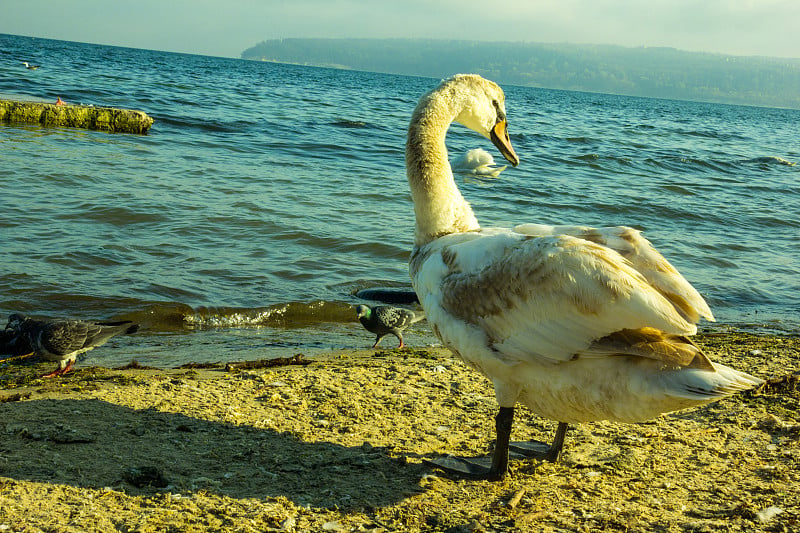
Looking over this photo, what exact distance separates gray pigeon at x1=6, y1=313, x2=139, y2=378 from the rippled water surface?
1.02 ft

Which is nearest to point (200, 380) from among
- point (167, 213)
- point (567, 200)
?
point (167, 213)

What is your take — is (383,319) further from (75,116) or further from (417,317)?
(75,116)

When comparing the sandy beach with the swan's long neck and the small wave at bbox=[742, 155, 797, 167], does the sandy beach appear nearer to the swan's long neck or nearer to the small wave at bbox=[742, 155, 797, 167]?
the swan's long neck

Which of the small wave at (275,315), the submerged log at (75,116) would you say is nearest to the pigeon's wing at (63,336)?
the small wave at (275,315)

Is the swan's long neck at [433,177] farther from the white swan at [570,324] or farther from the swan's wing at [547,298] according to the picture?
the swan's wing at [547,298]

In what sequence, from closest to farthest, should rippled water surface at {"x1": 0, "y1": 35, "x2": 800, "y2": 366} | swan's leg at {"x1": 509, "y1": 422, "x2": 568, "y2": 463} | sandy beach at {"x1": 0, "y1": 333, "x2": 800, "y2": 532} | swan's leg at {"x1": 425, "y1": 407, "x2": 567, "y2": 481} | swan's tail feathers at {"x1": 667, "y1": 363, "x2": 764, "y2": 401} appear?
swan's tail feathers at {"x1": 667, "y1": 363, "x2": 764, "y2": 401} → sandy beach at {"x1": 0, "y1": 333, "x2": 800, "y2": 532} → swan's leg at {"x1": 425, "y1": 407, "x2": 567, "y2": 481} → swan's leg at {"x1": 509, "y1": 422, "x2": 568, "y2": 463} → rippled water surface at {"x1": 0, "y1": 35, "x2": 800, "y2": 366}

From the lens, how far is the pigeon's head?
6355 mm

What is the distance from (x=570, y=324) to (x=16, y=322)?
529 centimetres

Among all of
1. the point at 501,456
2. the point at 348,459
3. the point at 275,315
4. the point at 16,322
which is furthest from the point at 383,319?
the point at 16,322

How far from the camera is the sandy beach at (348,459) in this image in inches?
135

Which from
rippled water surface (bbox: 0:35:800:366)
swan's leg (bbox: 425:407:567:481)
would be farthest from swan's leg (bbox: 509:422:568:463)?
rippled water surface (bbox: 0:35:800:366)

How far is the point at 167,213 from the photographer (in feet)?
35.9

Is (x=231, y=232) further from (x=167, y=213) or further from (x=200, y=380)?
(x=200, y=380)

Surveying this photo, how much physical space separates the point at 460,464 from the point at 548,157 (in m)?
19.5
